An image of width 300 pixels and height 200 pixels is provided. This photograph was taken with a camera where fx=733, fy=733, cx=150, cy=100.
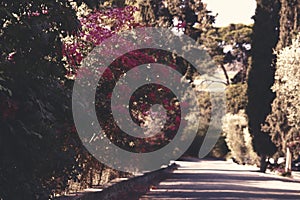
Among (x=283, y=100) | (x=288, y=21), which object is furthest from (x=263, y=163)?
(x=288, y=21)

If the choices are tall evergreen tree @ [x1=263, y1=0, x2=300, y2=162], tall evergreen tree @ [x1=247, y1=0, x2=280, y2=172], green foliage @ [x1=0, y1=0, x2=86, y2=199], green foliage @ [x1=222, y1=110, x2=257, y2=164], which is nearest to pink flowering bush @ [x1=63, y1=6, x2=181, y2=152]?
green foliage @ [x1=0, y1=0, x2=86, y2=199]

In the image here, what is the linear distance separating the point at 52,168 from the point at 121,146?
10.2 metres

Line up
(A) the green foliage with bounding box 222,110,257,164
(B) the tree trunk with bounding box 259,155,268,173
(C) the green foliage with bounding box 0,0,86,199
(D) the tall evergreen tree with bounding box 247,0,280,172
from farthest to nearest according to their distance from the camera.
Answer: (A) the green foliage with bounding box 222,110,257,164 < (B) the tree trunk with bounding box 259,155,268,173 < (D) the tall evergreen tree with bounding box 247,0,280,172 < (C) the green foliage with bounding box 0,0,86,199

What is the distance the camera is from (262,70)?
48.3 metres

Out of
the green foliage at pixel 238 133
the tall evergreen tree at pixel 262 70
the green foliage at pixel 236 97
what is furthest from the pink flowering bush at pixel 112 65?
the green foliage at pixel 236 97

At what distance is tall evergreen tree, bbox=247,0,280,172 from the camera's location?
48.2 m

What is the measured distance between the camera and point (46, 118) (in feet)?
28.3

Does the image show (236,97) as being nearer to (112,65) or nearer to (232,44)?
(232,44)

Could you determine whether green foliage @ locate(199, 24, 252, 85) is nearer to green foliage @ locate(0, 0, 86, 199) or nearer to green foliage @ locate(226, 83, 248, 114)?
green foliage @ locate(226, 83, 248, 114)

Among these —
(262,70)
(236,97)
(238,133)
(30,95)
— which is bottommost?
(30,95)

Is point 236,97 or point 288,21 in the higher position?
point 288,21

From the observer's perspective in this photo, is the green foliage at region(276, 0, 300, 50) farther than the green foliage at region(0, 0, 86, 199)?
Yes

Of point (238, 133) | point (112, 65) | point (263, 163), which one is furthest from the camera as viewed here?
point (238, 133)

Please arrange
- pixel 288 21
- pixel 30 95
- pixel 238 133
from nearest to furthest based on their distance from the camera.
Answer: pixel 30 95 → pixel 288 21 → pixel 238 133
